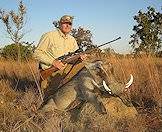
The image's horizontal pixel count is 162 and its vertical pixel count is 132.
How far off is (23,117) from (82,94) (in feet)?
4.08

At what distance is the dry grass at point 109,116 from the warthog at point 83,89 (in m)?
0.23

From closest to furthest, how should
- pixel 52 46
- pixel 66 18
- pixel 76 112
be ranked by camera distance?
1. pixel 76 112
2. pixel 66 18
3. pixel 52 46

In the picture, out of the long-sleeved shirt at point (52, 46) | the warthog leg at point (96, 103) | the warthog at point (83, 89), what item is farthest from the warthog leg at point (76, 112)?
the long-sleeved shirt at point (52, 46)

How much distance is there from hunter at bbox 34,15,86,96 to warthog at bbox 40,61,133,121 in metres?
0.50

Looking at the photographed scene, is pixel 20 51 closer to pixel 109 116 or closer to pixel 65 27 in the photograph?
pixel 65 27

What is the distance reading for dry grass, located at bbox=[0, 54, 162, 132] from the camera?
15.7ft

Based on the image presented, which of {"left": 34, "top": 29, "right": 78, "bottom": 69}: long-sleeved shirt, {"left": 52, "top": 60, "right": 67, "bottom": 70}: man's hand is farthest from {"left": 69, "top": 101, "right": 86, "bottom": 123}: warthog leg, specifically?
{"left": 34, "top": 29, "right": 78, "bottom": 69}: long-sleeved shirt

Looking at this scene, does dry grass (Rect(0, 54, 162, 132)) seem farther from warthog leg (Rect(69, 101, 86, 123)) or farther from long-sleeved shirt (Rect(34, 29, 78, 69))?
long-sleeved shirt (Rect(34, 29, 78, 69))

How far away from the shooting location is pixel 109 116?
17.1 feet

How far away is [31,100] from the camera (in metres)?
6.18

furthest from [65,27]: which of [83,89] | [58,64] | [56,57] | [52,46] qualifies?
[83,89]

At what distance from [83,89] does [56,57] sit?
1293 millimetres

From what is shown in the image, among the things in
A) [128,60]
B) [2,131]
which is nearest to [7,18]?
[128,60]

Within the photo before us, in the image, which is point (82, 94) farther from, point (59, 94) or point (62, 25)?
point (62, 25)
